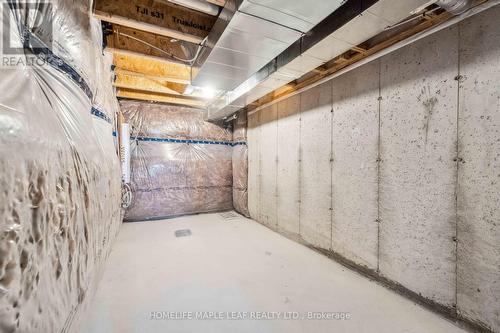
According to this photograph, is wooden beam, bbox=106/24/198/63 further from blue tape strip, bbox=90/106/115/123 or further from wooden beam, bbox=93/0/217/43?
blue tape strip, bbox=90/106/115/123

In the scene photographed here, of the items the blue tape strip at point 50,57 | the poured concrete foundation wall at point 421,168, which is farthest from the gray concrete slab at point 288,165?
the blue tape strip at point 50,57

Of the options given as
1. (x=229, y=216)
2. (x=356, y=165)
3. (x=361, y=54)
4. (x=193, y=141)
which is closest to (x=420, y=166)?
(x=356, y=165)

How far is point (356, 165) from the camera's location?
231 centimetres

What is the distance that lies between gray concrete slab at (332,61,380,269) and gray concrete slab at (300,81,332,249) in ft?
0.32

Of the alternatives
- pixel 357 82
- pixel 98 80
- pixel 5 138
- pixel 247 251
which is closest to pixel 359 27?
pixel 357 82

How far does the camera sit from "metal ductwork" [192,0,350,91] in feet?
4.57

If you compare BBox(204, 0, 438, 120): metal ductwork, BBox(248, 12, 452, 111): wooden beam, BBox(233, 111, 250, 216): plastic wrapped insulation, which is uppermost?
BBox(248, 12, 452, 111): wooden beam

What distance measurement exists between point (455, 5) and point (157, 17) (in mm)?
2248

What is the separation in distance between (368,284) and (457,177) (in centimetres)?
123

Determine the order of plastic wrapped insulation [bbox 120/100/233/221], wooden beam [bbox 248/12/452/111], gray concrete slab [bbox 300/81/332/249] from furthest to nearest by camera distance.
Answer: plastic wrapped insulation [bbox 120/100/233/221] → gray concrete slab [bbox 300/81/332/249] → wooden beam [bbox 248/12/452/111]

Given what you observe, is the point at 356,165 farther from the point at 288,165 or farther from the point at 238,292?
the point at 238,292

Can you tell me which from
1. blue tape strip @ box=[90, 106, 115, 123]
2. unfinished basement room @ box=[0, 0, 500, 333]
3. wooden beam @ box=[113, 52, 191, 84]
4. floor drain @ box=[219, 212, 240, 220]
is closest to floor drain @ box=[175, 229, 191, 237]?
unfinished basement room @ box=[0, 0, 500, 333]

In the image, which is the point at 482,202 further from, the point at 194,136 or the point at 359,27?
the point at 194,136

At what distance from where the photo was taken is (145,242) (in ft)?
10.2
